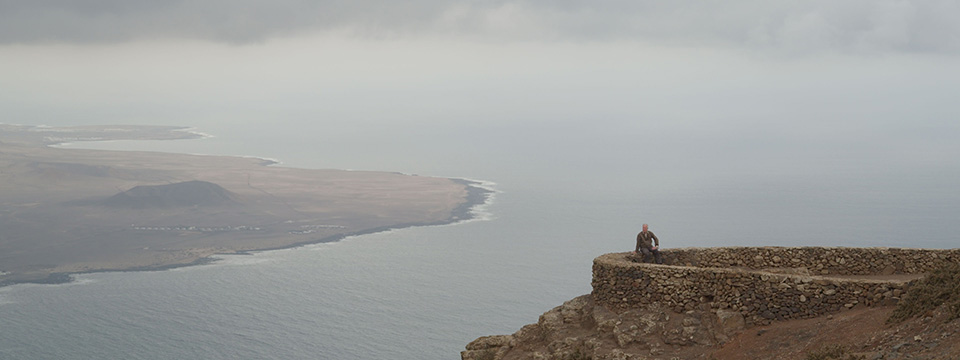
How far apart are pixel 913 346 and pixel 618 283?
9345mm

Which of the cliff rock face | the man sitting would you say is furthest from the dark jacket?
the cliff rock face

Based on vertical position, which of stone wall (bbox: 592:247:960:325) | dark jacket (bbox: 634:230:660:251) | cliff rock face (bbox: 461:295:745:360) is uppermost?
dark jacket (bbox: 634:230:660:251)

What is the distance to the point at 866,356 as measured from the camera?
20859 millimetres

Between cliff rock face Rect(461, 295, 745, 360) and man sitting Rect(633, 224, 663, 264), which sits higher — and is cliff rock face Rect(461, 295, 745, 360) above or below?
below

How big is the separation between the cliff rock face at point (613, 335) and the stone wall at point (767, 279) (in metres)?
0.37

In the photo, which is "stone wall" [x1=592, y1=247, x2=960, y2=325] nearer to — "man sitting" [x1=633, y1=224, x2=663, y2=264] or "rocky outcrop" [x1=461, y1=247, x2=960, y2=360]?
"rocky outcrop" [x1=461, y1=247, x2=960, y2=360]

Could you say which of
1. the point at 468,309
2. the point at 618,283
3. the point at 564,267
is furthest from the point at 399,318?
the point at 618,283

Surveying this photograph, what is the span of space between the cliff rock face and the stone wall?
0.37 meters

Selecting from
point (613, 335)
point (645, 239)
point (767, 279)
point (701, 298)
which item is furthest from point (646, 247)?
point (767, 279)

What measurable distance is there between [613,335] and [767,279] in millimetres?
4530

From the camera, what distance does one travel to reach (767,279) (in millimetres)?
25750

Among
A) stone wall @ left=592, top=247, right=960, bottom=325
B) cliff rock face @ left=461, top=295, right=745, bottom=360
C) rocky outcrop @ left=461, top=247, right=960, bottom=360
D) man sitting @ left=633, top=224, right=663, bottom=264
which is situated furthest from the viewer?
man sitting @ left=633, top=224, right=663, bottom=264

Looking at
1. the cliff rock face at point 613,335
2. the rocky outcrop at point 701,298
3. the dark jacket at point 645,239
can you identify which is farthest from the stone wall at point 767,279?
the dark jacket at point 645,239

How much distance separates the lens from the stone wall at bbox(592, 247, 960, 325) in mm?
25062
